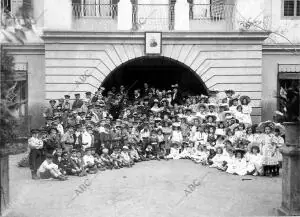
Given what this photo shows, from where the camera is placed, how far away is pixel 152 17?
1981 cm

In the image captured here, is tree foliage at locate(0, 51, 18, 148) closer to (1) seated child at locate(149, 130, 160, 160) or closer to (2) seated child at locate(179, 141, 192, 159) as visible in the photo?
(1) seated child at locate(149, 130, 160, 160)

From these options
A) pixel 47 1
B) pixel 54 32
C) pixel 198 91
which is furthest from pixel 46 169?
pixel 198 91

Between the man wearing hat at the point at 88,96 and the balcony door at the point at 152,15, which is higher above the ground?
the balcony door at the point at 152,15

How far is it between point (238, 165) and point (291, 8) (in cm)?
871

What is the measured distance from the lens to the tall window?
802 inches

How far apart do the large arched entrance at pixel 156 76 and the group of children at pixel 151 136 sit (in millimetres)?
4300

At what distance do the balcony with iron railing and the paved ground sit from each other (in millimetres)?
7151

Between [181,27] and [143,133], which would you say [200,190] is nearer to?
[143,133]

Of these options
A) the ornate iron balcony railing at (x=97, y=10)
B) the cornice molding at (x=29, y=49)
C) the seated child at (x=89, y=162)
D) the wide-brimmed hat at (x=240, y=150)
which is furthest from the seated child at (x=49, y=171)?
the ornate iron balcony railing at (x=97, y=10)

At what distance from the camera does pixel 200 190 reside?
40.4ft

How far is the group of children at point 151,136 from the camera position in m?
14.3

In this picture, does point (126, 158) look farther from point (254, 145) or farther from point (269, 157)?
→ point (269, 157)


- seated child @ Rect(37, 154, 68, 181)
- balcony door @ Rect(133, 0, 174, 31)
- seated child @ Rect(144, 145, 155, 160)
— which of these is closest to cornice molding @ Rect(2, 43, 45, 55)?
balcony door @ Rect(133, 0, 174, 31)

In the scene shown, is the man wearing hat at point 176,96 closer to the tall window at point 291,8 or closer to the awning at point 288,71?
the awning at point 288,71
